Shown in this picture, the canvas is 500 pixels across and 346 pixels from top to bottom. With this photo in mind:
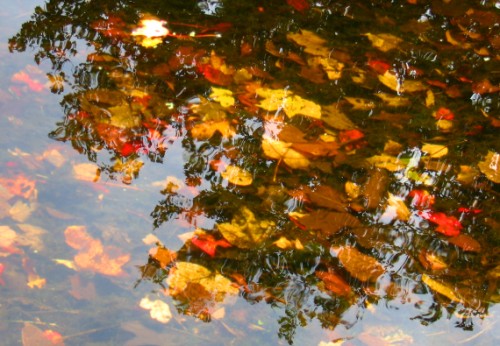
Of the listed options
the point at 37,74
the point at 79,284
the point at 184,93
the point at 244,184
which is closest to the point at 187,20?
the point at 184,93

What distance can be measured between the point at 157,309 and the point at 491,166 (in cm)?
153

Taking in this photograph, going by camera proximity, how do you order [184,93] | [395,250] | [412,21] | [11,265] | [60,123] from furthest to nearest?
[412,21]
[184,93]
[60,123]
[395,250]
[11,265]

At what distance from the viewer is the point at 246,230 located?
4.64ft

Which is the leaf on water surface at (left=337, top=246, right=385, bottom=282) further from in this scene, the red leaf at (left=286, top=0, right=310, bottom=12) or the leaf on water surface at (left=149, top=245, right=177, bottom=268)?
the red leaf at (left=286, top=0, right=310, bottom=12)

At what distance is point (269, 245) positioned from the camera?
1.41m

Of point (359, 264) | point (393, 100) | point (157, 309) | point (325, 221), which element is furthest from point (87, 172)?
point (393, 100)

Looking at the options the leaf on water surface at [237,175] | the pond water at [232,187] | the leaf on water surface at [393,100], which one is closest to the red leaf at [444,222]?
the pond water at [232,187]

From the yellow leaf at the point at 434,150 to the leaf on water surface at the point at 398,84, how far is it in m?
0.36

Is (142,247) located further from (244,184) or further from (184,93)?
(184,93)

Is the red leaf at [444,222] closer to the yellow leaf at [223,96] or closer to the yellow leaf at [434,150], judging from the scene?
the yellow leaf at [434,150]

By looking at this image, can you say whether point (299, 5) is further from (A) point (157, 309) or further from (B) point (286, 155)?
(A) point (157, 309)

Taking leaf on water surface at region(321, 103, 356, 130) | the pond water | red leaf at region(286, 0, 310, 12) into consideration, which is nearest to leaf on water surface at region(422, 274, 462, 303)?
the pond water

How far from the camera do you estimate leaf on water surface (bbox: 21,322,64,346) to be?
3.79 feet

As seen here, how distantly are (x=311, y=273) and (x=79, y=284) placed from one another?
73 centimetres
